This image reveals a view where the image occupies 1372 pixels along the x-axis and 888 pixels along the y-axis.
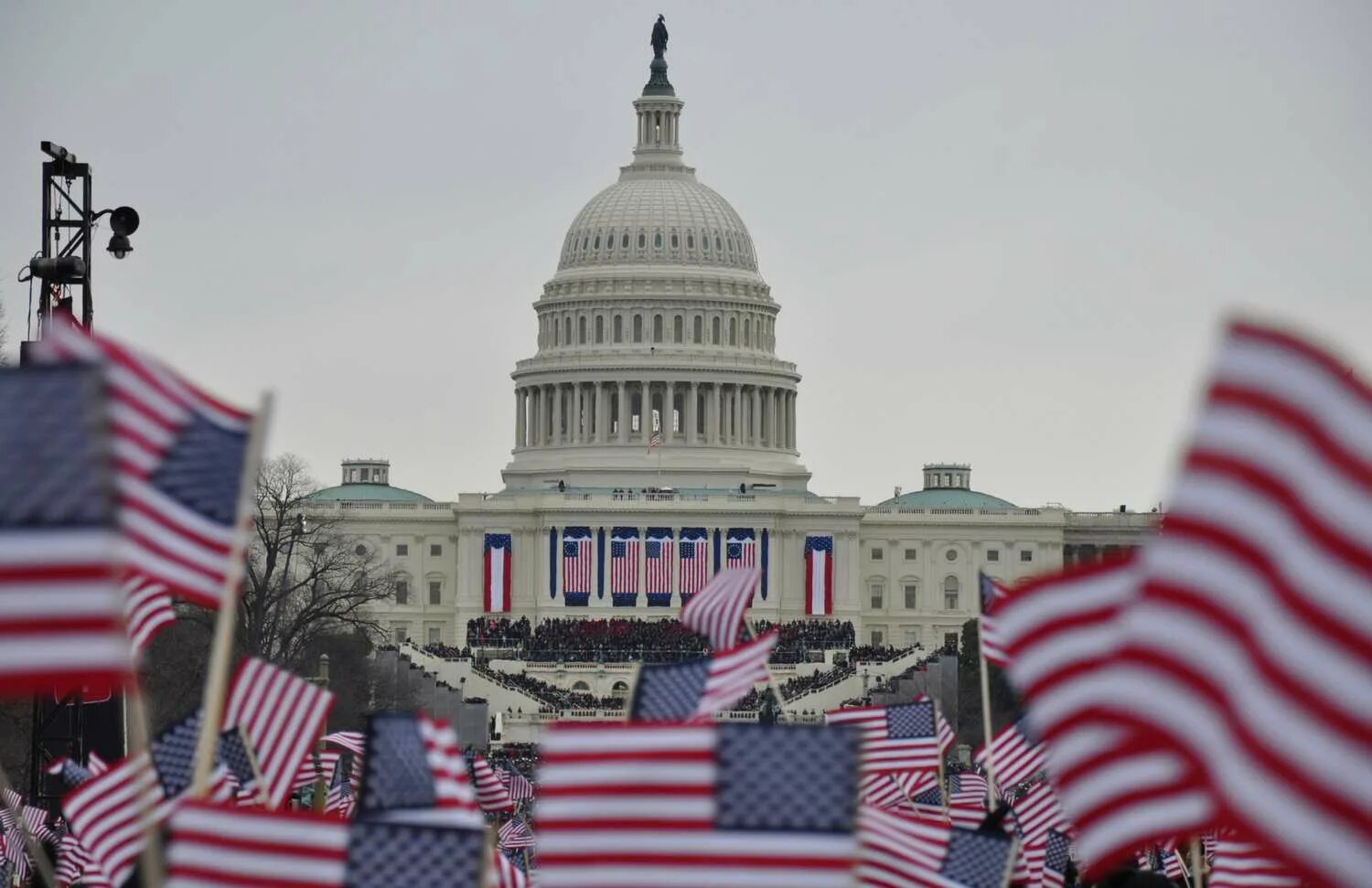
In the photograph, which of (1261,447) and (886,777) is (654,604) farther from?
(1261,447)

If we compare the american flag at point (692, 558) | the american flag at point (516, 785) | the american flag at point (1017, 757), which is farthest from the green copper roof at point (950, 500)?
the american flag at point (1017, 757)

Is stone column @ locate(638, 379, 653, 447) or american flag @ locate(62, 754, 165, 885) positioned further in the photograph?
stone column @ locate(638, 379, 653, 447)

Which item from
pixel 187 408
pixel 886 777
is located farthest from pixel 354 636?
pixel 187 408

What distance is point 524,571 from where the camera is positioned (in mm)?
170500

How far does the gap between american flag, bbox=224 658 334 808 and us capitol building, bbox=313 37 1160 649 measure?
140922mm

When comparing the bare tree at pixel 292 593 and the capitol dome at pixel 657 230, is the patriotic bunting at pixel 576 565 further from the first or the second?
the capitol dome at pixel 657 230

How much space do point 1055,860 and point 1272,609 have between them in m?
19.3

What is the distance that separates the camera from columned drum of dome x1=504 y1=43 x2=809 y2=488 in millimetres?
179625

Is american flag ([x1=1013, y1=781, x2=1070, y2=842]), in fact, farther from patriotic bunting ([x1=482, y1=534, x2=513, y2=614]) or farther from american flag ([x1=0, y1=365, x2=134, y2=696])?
patriotic bunting ([x1=482, y1=534, x2=513, y2=614])

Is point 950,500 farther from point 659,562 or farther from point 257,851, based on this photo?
point 257,851

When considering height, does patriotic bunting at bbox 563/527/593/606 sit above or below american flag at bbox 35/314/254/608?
above

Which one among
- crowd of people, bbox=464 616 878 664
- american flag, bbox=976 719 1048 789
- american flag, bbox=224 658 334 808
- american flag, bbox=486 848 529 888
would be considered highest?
crowd of people, bbox=464 616 878 664

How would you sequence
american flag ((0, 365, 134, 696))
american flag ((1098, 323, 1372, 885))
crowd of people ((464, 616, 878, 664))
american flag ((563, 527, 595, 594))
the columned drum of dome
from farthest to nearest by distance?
the columned drum of dome
american flag ((563, 527, 595, 594))
crowd of people ((464, 616, 878, 664))
american flag ((0, 365, 134, 696))
american flag ((1098, 323, 1372, 885))

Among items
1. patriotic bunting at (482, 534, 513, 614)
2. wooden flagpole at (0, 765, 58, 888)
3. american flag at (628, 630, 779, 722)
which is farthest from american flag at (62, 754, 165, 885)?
patriotic bunting at (482, 534, 513, 614)
